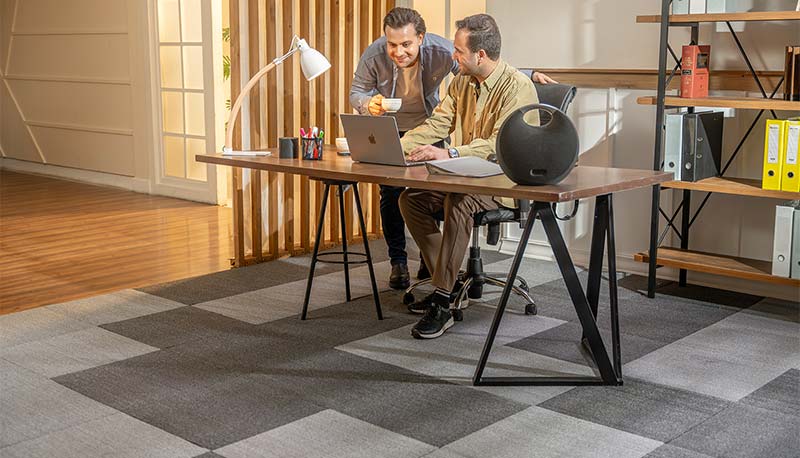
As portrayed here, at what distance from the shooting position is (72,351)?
3844mm

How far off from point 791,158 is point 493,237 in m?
1.42

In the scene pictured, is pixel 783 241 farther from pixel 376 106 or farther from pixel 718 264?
pixel 376 106

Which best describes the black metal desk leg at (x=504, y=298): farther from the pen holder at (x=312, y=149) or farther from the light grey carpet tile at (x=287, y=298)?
the light grey carpet tile at (x=287, y=298)

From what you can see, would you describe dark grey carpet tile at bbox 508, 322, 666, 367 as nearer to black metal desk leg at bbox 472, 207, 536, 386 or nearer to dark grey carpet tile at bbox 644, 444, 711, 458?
black metal desk leg at bbox 472, 207, 536, 386

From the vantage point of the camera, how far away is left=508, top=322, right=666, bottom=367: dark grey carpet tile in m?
3.81

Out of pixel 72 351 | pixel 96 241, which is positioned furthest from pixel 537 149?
pixel 96 241

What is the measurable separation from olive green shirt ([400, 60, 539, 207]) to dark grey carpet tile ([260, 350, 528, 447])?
1.01 m

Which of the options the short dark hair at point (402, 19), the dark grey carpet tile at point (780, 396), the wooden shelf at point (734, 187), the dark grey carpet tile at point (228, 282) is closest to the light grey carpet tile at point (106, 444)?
the dark grey carpet tile at point (228, 282)

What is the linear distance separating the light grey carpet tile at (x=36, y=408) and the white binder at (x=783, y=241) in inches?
118

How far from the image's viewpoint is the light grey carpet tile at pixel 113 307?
4363 millimetres

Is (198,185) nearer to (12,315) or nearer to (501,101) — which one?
(12,315)

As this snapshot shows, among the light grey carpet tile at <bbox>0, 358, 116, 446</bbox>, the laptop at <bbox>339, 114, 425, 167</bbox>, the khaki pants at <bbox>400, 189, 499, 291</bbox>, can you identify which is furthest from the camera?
the khaki pants at <bbox>400, 189, 499, 291</bbox>

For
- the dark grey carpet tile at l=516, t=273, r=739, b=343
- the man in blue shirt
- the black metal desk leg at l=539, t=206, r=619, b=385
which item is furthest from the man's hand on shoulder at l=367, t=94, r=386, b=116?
the dark grey carpet tile at l=516, t=273, r=739, b=343

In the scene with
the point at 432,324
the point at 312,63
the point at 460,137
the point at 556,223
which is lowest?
the point at 432,324
